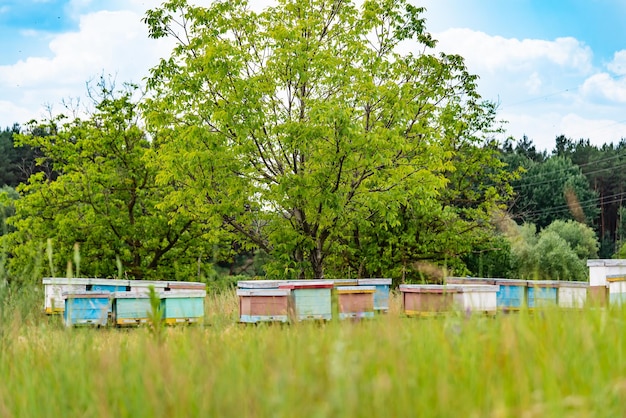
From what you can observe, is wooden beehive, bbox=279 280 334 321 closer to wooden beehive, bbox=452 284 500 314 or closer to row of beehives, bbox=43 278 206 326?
row of beehives, bbox=43 278 206 326

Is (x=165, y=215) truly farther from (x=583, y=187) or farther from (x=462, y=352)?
Result: (x=583, y=187)

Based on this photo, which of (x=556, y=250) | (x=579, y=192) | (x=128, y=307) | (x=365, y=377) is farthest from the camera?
(x=579, y=192)

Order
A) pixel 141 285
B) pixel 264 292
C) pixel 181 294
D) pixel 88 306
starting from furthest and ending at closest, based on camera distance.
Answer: pixel 141 285 < pixel 88 306 < pixel 181 294 < pixel 264 292

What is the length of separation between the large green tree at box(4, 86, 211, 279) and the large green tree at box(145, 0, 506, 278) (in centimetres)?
317

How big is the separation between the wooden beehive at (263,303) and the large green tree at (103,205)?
366 inches

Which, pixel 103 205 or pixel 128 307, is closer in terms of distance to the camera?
pixel 128 307

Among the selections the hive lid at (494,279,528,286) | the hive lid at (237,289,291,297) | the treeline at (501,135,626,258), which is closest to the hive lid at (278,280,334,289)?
the hive lid at (237,289,291,297)

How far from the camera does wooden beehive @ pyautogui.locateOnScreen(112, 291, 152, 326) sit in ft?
36.2

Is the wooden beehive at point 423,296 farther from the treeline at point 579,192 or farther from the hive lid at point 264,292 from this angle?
the treeline at point 579,192

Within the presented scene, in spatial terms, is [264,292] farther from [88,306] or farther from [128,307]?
[88,306]

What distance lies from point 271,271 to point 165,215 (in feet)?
13.4

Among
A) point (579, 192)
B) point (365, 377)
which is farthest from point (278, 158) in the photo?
point (579, 192)

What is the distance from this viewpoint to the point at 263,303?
10.3 m

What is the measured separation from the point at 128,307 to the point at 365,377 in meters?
9.08
